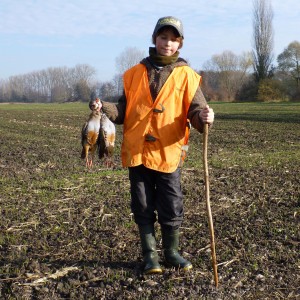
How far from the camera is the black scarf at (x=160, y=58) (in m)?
3.90

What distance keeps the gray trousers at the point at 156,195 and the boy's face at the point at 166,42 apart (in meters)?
1.02

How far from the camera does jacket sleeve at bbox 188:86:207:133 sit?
3846 mm

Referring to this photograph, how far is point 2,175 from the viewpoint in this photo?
8.94 m

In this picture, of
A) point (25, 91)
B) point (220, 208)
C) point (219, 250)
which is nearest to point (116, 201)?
point (220, 208)

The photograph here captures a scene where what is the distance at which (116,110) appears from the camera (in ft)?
13.4

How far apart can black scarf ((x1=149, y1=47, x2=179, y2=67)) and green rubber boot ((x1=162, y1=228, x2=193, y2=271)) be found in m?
1.52

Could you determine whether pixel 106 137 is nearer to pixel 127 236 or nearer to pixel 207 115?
pixel 207 115

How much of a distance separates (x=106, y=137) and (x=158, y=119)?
2.11 feet

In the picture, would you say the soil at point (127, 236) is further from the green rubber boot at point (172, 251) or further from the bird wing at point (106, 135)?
the bird wing at point (106, 135)

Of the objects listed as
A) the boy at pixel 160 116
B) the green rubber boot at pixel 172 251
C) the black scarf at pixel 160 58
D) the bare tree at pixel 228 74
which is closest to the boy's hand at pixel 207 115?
the boy at pixel 160 116

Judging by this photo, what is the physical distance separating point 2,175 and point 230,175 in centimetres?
446

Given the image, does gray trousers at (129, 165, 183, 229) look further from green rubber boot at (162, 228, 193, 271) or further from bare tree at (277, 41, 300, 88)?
bare tree at (277, 41, 300, 88)

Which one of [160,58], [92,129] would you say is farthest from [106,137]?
[160,58]

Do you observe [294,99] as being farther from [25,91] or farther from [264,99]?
[25,91]
